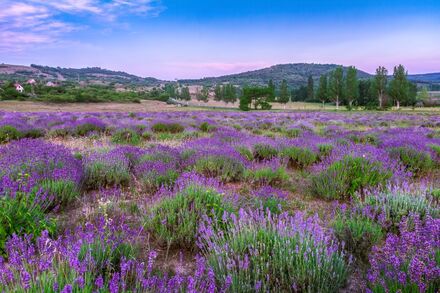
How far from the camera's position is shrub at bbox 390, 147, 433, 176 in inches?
258

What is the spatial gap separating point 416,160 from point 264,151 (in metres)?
3.51

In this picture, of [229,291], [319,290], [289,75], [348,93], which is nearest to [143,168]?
[229,291]

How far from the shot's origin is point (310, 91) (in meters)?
91.6

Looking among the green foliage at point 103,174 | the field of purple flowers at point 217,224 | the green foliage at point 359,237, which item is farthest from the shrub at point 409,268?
the green foliage at point 103,174

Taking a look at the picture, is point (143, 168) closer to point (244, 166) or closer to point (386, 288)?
point (244, 166)

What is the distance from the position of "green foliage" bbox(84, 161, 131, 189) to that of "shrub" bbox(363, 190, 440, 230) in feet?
13.1

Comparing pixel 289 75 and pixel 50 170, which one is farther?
pixel 289 75

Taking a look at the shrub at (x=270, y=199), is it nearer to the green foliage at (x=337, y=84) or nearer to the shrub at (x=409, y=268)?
the shrub at (x=409, y=268)

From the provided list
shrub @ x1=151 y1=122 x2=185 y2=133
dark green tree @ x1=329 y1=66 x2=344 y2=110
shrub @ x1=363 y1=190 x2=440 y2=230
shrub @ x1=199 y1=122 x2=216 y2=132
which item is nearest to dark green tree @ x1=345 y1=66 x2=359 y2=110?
dark green tree @ x1=329 y1=66 x2=344 y2=110

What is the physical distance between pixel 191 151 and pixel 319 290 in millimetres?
4827

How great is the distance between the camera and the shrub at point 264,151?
7.33 m

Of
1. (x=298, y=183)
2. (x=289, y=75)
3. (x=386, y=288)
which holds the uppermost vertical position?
(x=289, y=75)

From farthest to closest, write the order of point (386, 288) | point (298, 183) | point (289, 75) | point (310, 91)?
point (289, 75), point (310, 91), point (298, 183), point (386, 288)

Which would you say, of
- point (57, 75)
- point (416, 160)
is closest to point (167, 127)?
point (416, 160)
